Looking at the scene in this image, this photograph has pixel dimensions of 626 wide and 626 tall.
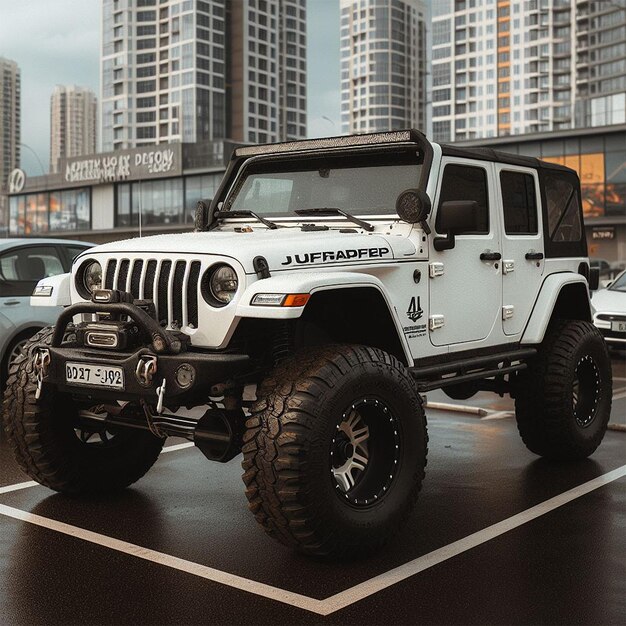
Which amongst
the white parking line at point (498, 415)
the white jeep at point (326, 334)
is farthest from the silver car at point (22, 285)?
the white parking line at point (498, 415)

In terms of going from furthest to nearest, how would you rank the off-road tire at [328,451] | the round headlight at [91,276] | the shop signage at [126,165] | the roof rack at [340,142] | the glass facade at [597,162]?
1. the shop signage at [126,165]
2. the glass facade at [597,162]
3. the roof rack at [340,142]
4. the round headlight at [91,276]
5. the off-road tire at [328,451]

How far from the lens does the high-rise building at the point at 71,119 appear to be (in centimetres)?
19438

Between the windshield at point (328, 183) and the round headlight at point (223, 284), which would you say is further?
the windshield at point (328, 183)

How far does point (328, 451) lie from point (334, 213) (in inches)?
73.6

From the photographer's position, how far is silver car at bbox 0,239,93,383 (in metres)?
9.50

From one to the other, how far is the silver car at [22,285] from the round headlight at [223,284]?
15.5 ft

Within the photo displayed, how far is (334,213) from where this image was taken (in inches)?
234

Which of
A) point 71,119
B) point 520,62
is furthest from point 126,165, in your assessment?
point 71,119

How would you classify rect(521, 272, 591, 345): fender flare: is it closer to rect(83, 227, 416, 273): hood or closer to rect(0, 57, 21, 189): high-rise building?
rect(83, 227, 416, 273): hood

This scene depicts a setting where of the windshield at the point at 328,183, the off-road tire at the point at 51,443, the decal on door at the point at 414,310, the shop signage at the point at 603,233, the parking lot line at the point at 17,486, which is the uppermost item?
the shop signage at the point at 603,233

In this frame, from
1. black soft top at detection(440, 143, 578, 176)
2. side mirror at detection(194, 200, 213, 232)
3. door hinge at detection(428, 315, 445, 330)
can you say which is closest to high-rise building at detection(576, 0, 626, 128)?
black soft top at detection(440, 143, 578, 176)

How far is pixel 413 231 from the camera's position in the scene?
5668mm

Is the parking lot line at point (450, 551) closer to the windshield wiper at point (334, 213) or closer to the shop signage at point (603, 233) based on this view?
the windshield wiper at point (334, 213)

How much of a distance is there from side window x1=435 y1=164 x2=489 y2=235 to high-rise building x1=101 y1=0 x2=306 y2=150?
→ 125 meters
